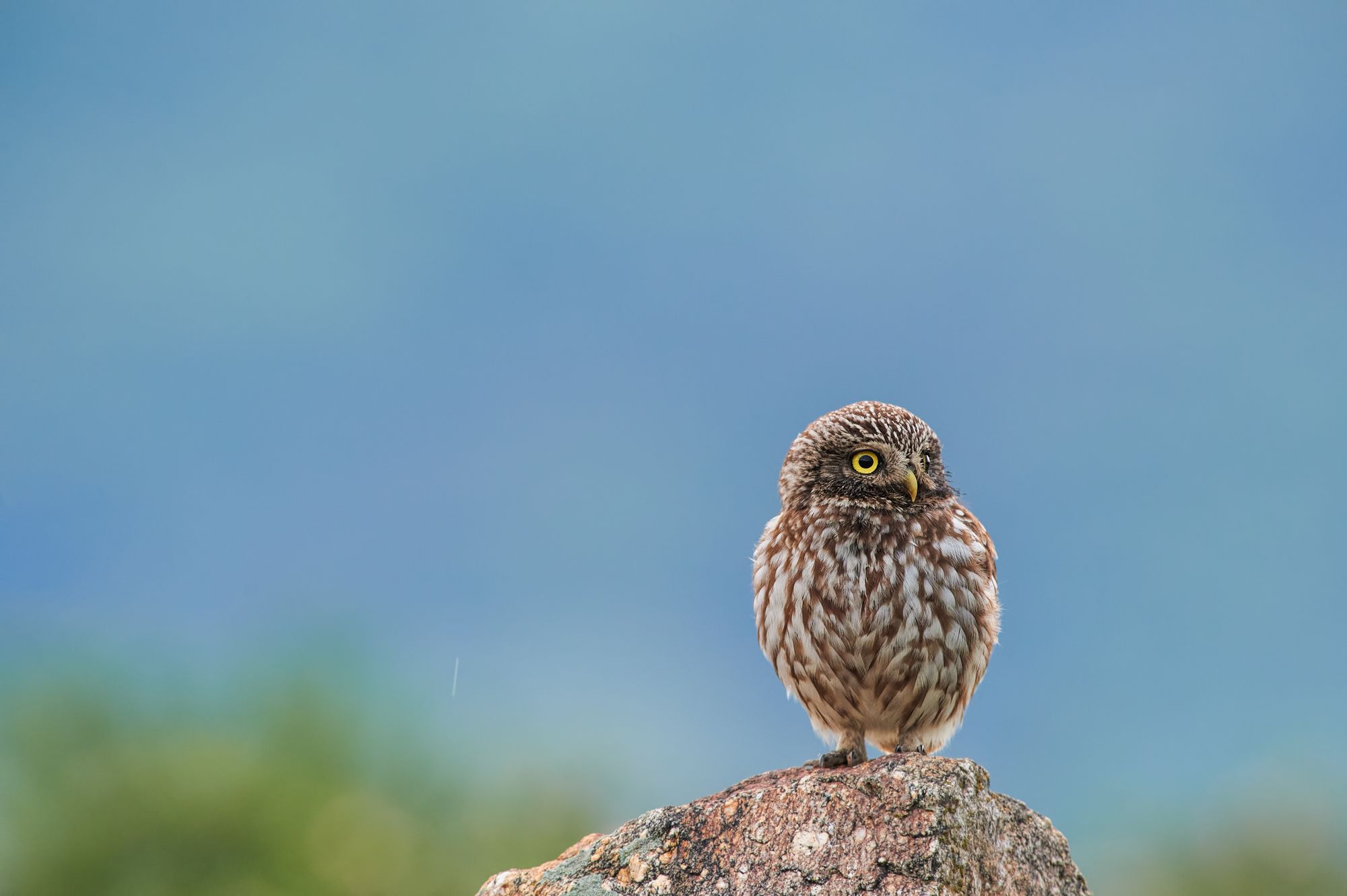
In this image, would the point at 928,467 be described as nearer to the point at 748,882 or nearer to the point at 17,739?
the point at 748,882

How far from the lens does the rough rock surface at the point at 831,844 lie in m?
4.84

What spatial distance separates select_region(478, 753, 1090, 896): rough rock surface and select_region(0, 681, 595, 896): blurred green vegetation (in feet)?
41.5

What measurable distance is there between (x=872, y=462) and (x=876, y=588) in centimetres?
73

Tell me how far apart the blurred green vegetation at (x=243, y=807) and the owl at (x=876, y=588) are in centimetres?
1167

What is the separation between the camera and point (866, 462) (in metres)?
6.88

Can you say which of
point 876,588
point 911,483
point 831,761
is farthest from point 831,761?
point 911,483

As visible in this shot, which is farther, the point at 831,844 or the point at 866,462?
the point at 866,462

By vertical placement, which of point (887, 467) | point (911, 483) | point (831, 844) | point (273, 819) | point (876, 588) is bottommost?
point (831, 844)

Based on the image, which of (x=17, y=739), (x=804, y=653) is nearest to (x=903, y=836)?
(x=804, y=653)

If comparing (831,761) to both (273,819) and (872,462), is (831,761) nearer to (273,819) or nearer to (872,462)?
(872,462)

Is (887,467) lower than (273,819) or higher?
lower

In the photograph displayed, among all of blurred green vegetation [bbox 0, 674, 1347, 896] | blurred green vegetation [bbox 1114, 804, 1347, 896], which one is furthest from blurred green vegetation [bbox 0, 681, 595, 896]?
blurred green vegetation [bbox 1114, 804, 1347, 896]

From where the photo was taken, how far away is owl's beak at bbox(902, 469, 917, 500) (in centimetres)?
675

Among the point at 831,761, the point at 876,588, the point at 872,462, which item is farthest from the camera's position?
the point at 872,462
